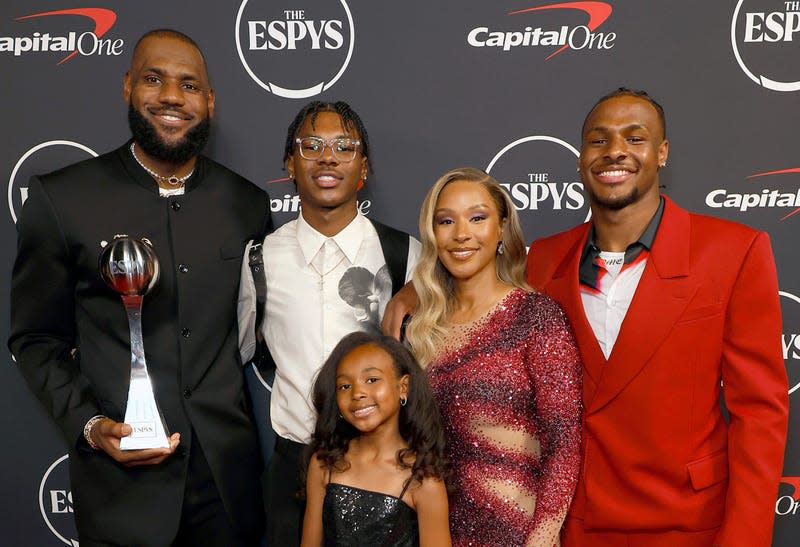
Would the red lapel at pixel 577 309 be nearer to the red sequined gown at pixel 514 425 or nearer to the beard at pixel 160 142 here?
the red sequined gown at pixel 514 425

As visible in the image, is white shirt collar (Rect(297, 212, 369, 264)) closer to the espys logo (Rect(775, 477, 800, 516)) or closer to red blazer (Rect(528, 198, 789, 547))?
red blazer (Rect(528, 198, 789, 547))

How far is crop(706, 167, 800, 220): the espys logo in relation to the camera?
2.83 meters

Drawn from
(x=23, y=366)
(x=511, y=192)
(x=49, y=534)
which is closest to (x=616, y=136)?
(x=511, y=192)

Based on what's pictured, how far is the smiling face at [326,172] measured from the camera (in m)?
2.35

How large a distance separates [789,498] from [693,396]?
1255 mm

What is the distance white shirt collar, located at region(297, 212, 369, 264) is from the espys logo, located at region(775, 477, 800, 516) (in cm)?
182

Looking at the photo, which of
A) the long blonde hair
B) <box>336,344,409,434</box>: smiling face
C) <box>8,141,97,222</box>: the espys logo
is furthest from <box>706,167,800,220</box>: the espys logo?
<box>8,141,97,222</box>: the espys logo

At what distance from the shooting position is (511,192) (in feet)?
9.57

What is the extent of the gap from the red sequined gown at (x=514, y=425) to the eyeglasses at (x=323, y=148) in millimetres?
695

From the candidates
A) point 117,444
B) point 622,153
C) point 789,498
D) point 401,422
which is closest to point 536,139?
point 622,153

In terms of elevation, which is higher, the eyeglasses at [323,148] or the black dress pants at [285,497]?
the eyeglasses at [323,148]

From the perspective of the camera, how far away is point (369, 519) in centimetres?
199

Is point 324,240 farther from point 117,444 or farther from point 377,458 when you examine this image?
point 117,444

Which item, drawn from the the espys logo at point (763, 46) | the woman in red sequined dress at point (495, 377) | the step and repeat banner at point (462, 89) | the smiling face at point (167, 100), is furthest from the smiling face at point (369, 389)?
the the espys logo at point (763, 46)
